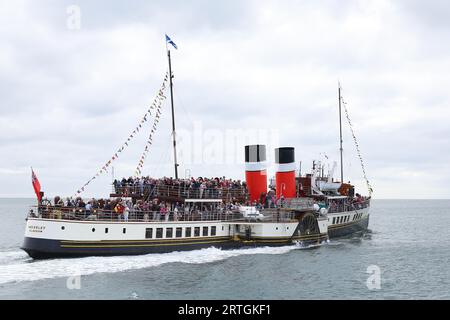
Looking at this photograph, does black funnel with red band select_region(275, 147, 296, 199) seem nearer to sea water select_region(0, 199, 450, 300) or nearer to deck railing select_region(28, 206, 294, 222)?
deck railing select_region(28, 206, 294, 222)

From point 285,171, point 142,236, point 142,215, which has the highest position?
point 285,171

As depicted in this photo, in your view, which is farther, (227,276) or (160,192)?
(160,192)

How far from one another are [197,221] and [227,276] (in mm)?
7457

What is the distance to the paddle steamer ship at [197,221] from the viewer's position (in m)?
29.2

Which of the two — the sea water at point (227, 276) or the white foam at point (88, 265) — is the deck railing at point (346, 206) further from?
the white foam at point (88, 265)

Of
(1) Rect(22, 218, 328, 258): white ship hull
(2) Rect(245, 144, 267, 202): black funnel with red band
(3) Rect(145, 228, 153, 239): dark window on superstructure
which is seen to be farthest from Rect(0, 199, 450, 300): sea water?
(2) Rect(245, 144, 267, 202): black funnel with red band

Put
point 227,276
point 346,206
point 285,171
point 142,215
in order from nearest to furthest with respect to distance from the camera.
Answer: point 227,276
point 142,215
point 285,171
point 346,206

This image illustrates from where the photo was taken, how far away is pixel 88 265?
28234 millimetres

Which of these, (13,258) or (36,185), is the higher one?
(36,185)

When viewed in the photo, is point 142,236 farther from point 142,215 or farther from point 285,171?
point 285,171

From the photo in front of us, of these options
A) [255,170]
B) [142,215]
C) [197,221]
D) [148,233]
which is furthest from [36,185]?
[255,170]
